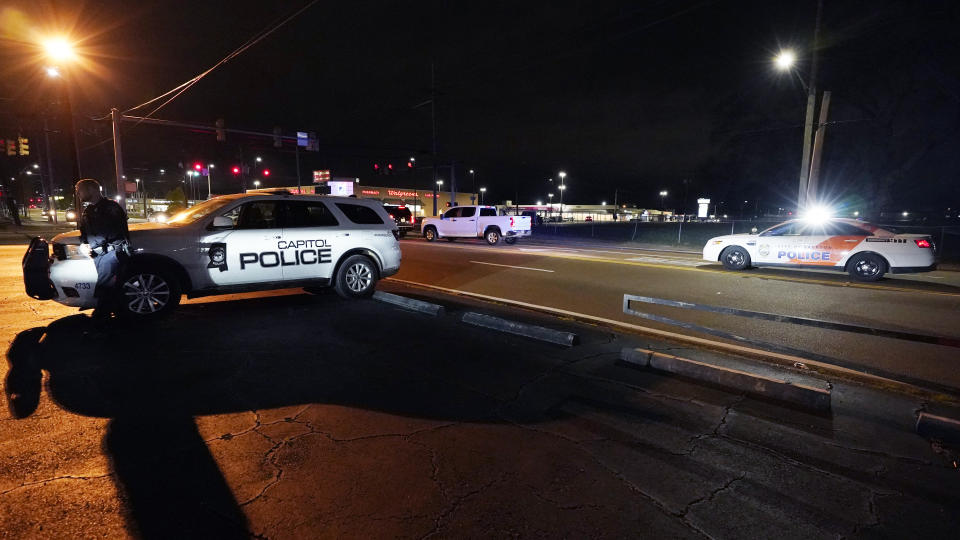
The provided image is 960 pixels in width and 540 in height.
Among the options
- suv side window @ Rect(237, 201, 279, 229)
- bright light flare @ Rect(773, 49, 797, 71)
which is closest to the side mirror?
suv side window @ Rect(237, 201, 279, 229)

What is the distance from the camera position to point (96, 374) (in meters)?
4.43

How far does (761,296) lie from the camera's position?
9031 millimetres

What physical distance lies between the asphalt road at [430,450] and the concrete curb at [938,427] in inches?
4.5

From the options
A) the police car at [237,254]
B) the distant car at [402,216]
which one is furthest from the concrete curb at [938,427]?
the distant car at [402,216]

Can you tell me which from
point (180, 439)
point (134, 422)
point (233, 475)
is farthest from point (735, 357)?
point (134, 422)

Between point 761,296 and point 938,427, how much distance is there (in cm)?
606

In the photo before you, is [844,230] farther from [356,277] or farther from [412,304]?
[356,277]

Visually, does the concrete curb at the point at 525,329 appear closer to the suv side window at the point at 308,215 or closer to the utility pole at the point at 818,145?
the suv side window at the point at 308,215

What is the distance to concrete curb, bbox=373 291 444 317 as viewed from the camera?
7.08 meters

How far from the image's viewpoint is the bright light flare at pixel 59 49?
15.9m

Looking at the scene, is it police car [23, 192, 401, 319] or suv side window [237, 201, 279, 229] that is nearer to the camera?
police car [23, 192, 401, 319]

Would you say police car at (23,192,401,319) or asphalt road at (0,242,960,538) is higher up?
police car at (23,192,401,319)

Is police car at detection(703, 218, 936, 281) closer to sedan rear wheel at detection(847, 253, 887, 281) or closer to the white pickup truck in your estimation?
sedan rear wheel at detection(847, 253, 887, 281)

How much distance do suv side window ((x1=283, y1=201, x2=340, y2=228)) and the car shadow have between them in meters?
1.65
